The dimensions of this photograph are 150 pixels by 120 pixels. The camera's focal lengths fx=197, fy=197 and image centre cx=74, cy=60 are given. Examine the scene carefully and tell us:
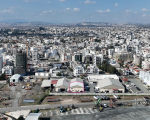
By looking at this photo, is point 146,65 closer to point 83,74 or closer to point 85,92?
point 83,74

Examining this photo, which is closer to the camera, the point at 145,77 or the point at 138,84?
the point at 138,84

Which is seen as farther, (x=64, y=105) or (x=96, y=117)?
(x=64, y=105)

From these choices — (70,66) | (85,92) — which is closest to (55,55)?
(70,66)

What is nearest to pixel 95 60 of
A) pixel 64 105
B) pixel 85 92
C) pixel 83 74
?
pixel 83 74

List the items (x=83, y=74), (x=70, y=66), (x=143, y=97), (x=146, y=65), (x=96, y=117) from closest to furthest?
1. (x=96, y=117)
2. (x=143, y=97)
3. (x=83, y=74)
4. (x=146, y=65)
5. (x=70, y=66)

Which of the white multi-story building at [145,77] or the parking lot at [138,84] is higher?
the white multi-story building at [145,77]

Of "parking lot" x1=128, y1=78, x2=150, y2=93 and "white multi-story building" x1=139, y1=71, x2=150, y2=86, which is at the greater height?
"white multi-story building" x1=139, y1=71, x2=150, y2=86

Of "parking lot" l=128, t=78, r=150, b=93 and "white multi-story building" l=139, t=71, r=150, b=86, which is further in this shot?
"white multi-story building" l=139, t=71, r=150, b=86

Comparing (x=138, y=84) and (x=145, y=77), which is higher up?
(x=145, y=77)

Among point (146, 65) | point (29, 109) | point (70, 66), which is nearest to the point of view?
point (29, 109)

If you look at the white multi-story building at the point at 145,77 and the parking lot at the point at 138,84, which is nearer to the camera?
the parking lot at the point at 138,84
